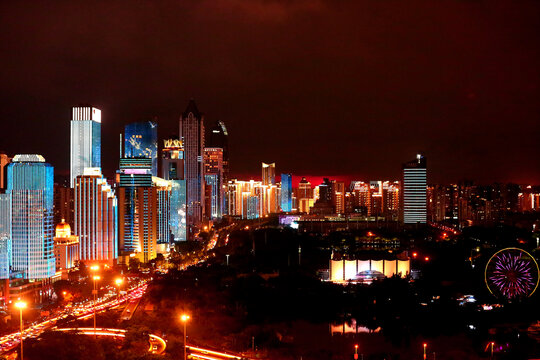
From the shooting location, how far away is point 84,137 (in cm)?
2795

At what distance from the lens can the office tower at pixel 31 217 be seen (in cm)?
1678

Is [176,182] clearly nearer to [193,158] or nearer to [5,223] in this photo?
[193,158]

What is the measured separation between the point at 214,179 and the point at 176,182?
896 cm

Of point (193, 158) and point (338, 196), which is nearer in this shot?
point (193, 158)

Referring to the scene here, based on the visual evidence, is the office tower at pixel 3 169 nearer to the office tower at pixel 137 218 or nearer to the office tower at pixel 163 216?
the office tower at pixel 137 218

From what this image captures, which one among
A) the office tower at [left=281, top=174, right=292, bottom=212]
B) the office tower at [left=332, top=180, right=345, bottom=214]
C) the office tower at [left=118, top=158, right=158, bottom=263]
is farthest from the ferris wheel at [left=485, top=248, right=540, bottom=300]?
the office tower at [left=281, top=174, right=292, bottom=212]

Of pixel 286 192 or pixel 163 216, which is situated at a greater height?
pixel 286 192

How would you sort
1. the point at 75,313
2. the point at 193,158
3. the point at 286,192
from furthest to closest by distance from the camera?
the point at 286,192 → the point at 193,158 → the point at 75,313

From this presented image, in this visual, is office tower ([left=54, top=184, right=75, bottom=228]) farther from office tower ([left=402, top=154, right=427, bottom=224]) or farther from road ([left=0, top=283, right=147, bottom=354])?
office tower ([left=402, top=154, right=427, bottom=224])

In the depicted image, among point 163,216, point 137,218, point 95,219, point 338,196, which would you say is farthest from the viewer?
point 338,196

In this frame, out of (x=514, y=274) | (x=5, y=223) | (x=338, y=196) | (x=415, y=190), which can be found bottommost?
(x=514, y=274)

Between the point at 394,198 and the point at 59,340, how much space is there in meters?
38.1

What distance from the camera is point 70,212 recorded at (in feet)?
71.3

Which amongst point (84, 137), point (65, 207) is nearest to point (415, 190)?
point (84, 137)
